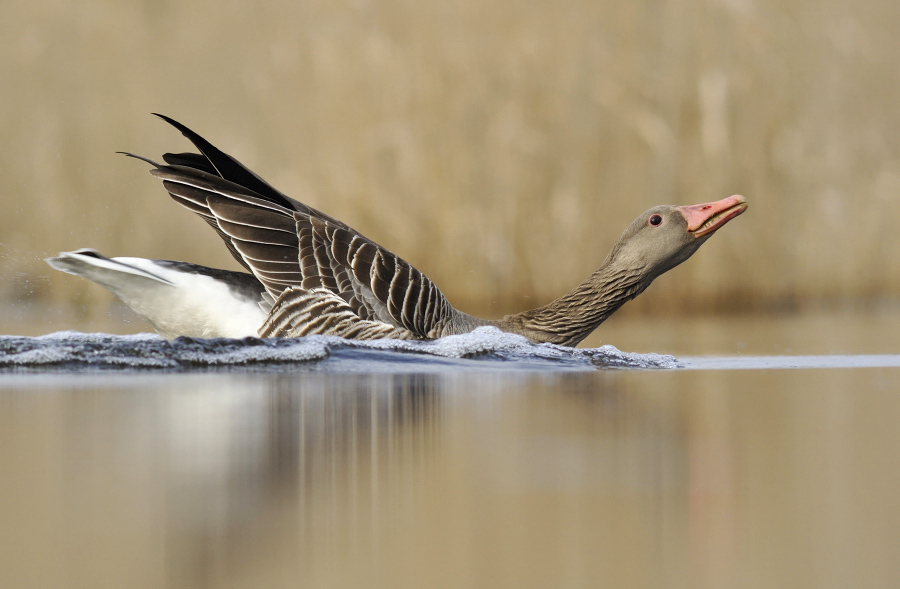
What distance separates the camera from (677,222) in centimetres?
498

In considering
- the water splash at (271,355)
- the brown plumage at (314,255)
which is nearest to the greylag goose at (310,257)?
the brown plumage at (314,255)

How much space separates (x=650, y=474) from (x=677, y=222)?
3.00 meters

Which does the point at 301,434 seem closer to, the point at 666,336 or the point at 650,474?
the point at 650,474

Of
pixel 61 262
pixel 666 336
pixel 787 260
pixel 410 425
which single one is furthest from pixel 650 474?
pixel 787 260

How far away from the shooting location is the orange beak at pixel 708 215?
484cm

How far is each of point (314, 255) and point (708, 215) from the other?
2.18 meters

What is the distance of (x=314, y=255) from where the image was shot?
14.9ft

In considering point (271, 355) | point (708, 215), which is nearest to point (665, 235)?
point (708, 215)

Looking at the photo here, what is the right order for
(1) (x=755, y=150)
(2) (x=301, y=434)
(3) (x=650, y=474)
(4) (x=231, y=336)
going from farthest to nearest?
(1) (x=755, y=150) → (4) (x=231, y=336) → (2) (x=301, y=434) → (3) (x=650, y=474)

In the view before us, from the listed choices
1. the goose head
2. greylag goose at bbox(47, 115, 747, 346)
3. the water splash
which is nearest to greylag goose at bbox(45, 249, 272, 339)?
greylag goose at bbox(47, 115, 747, 346)

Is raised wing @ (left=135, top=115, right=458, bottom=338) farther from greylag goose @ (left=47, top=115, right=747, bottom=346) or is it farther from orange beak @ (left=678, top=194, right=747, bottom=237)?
orange beak @ (left=678, top=194, right=747, bottom=237)

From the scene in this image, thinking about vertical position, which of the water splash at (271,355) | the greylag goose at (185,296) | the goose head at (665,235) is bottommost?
the water splash at (271,355)

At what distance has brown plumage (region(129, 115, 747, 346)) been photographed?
4480mm

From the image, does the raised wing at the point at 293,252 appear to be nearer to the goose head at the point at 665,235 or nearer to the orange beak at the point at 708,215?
the goose head at the point at 665,235
